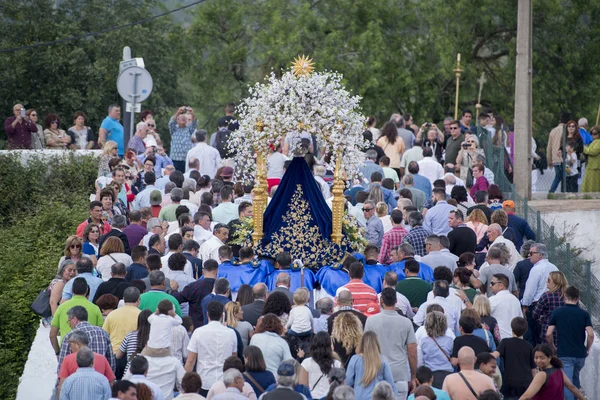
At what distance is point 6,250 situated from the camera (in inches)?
855

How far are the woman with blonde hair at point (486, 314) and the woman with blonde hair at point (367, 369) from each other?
2267mm

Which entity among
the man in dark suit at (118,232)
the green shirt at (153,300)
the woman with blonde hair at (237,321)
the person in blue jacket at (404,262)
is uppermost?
the man in dark suit at (118,232)

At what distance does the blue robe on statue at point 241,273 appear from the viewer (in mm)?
17000

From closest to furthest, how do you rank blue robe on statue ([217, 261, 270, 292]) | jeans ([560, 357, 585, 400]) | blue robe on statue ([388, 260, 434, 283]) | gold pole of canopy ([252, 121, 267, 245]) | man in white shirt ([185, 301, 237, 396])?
man in white shirt ([185, 301, 237, 396])
jeans ([560, 357, 585, 400])
blue robe on statue ([388, 260, 434, 283])
blue robe on statue ([217, 261, 270, 292])
gold pole of canopy ([252, 121, 267, 245])

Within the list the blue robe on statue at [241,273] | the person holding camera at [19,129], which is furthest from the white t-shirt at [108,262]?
the person holding camera at [19,129]

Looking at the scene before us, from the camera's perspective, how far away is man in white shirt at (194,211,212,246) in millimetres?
17891

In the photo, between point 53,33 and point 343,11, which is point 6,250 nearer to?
point 53,33

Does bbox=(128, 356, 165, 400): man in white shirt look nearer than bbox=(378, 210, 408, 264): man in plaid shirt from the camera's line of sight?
Yes

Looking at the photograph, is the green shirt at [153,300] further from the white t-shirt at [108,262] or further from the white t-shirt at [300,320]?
the white t-shirt at [108,262]

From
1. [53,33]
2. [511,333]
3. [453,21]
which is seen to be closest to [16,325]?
[511,333]

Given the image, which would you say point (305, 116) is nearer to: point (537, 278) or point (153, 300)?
point (537, 278)

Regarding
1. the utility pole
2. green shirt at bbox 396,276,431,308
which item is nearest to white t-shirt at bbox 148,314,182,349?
green shirt at bbox 396,276,431,308

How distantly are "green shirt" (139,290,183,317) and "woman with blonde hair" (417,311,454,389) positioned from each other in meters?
2.67

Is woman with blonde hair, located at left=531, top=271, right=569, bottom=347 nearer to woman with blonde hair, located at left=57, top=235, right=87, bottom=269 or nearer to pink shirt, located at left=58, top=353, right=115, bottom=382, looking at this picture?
woman with blonde hair, located at left=57, top=235, right=87, bottom=269
